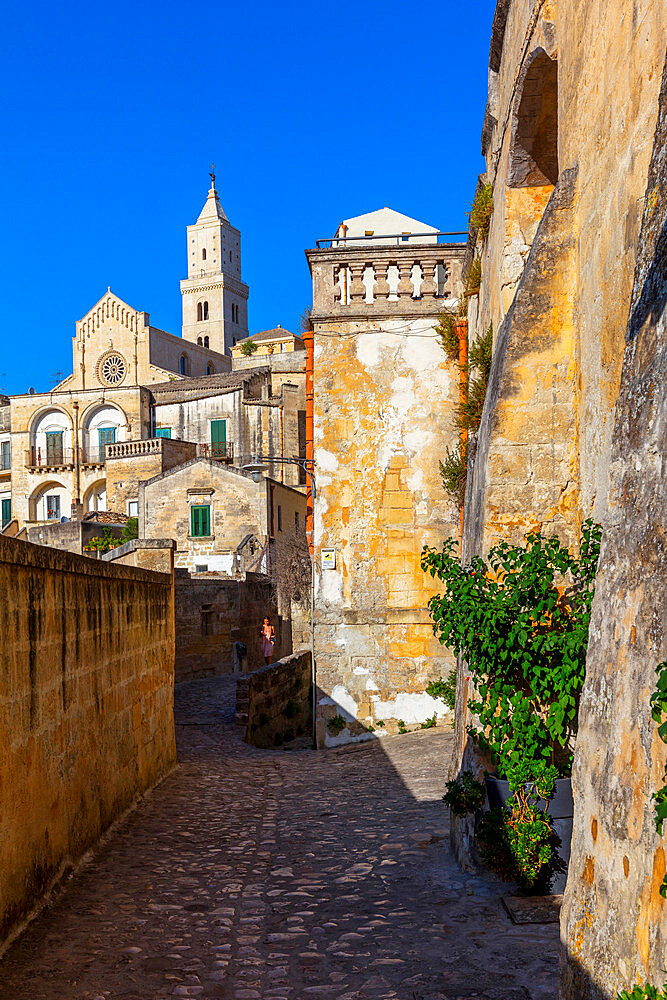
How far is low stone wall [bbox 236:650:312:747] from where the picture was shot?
47.3ft

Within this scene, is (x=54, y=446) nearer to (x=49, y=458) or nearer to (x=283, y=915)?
(x=49, y=458)

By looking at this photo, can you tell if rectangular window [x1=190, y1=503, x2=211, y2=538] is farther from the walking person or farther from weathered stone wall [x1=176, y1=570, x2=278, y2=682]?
weathered stone wall [x1=176, y1=570, x2=278, y2=682]

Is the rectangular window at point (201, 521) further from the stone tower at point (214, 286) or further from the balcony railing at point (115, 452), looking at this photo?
the stone tower at point (214, 286)

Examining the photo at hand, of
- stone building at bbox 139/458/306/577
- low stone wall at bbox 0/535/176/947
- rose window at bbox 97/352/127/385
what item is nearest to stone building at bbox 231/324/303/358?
rose window at bbox 97/352/127/385

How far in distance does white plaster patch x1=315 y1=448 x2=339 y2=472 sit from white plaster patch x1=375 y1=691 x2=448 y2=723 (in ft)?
10.9

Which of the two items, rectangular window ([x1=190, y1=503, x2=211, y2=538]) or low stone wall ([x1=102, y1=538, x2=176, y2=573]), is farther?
rectangular window ([x1=190, y1=503, x2=211, y2=538])

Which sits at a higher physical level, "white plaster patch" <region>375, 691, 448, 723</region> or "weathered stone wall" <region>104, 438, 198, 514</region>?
"weathered stone wall" <region>104, 438, 198, 514</region>

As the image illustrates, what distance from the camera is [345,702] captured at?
491 inches

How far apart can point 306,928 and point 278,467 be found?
39.2 meters

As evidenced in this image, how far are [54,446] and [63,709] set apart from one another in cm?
4666

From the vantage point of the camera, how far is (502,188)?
7605mm

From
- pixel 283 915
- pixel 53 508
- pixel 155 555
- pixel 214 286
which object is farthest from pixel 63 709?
pixel 214 286

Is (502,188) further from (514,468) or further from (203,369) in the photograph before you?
(203,369)

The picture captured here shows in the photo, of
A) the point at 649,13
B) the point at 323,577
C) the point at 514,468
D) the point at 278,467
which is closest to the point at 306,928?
the point at 514,468
